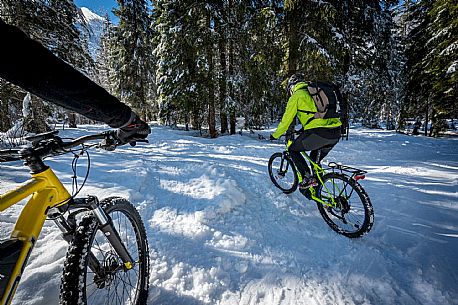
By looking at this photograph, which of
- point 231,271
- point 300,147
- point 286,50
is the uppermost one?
point 286,50

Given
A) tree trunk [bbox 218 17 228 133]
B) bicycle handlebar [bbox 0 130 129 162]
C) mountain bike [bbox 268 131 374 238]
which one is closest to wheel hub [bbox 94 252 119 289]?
bicycle handlebar [bbox 0 130 129 162]

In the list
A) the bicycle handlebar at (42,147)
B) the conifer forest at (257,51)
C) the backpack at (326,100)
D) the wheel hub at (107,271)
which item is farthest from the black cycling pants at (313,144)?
the conifer forest at (257,51)

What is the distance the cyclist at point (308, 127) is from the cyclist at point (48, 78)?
312cm

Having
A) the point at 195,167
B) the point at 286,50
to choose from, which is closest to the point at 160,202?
the point at 195,167

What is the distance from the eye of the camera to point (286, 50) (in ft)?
38.9

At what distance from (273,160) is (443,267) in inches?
144

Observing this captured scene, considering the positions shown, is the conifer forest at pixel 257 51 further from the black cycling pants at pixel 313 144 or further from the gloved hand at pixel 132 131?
the gloved hand at pixel 132 131

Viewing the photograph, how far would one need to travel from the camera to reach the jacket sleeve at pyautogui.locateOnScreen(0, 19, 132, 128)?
94cm

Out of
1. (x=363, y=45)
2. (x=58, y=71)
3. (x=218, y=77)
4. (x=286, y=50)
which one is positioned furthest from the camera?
(x=363, y=45)

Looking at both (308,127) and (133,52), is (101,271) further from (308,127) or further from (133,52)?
(133,52)

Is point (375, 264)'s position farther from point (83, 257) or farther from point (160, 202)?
point (160, 202)

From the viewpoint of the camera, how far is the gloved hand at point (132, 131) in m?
1.63

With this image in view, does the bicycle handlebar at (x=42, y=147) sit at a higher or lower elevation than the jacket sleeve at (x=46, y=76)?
lower

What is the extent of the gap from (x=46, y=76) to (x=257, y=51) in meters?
13.1
